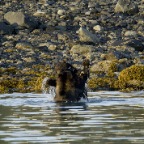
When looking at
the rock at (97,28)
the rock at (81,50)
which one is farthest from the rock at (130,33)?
the rock at (81,50)

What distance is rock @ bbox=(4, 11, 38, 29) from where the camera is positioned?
3297cm

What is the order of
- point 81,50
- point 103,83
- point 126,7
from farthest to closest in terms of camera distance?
point 126,7
point 81,50
point 103,83

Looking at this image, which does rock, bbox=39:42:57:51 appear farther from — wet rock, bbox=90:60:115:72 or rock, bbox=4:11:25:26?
wet rock, bbox=90:60:115:72

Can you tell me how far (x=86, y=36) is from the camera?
31516 mm

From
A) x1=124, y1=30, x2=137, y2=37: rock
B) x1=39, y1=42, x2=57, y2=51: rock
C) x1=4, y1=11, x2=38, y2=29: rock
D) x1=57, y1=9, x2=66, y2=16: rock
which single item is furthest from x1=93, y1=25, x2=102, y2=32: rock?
x1=39, y1=42, x2=57, y2=51: rock

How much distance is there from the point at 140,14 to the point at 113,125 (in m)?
22.6

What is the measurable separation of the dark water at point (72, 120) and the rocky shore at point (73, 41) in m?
4.06

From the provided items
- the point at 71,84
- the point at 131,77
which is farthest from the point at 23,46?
the point at 71,84

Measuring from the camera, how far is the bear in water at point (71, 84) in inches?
754

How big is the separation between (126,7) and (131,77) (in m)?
11.7

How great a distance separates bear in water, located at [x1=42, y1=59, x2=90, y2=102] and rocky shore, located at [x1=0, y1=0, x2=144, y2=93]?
4328mm

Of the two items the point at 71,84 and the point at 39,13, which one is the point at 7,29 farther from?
the point at 71,84

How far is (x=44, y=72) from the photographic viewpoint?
26859mm

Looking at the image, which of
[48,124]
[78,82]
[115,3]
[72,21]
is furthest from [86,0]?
[48,124]
